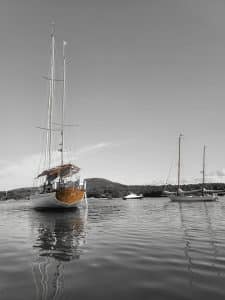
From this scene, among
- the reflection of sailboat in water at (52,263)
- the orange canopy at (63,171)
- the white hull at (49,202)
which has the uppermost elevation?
→ the orange canopy at (63,171)

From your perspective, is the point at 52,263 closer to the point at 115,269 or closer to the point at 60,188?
the point at 115,269

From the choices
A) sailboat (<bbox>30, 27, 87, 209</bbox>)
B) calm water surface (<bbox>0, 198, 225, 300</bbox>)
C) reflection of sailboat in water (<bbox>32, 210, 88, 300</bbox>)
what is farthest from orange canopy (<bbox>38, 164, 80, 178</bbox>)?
calm water surface (<bbox>0, 198, 225, 300</bbox>)

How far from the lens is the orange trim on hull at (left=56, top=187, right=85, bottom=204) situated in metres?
45.6

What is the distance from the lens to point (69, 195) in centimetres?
4594

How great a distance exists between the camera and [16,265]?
11328 mm

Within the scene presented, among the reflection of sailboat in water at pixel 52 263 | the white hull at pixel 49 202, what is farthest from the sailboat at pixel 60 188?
the reflection of sailboat in water at pixel 52 263

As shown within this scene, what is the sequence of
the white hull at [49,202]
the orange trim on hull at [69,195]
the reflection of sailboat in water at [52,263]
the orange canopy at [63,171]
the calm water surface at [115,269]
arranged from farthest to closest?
the orange canopy at [63,171], the white hull at [49,202], the orange trim on hull at [69,195], the reflection of sailboat in water at [52,263], the calm water surface at [115,269]

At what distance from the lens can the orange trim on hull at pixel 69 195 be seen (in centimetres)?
4559

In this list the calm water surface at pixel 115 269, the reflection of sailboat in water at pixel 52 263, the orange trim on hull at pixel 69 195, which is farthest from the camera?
the orange trim on hull at pixel 69 195

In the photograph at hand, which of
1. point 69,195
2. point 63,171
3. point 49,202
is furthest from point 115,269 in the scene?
point 63,171

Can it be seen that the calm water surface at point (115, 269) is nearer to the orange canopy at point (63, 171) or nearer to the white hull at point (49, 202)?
the white hull at point (49, 202)

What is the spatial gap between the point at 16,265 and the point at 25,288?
3.26 m

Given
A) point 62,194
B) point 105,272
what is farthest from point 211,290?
point 62,194

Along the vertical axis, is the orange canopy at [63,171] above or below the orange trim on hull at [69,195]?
above
